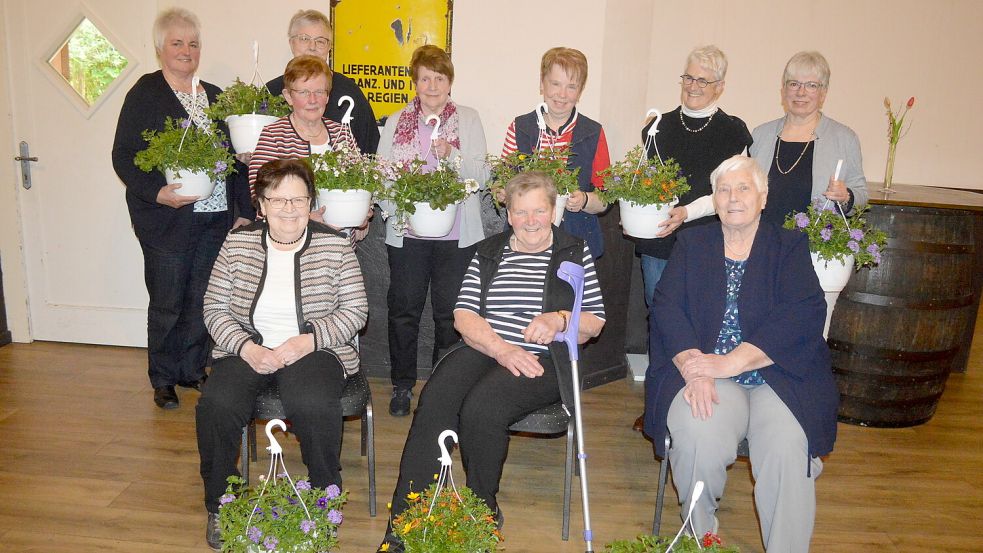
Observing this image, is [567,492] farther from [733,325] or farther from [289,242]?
[289,242]

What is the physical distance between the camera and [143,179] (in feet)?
10.9

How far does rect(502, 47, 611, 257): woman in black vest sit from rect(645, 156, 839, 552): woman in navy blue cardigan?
60cm

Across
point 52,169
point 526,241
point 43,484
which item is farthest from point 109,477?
point 52,169

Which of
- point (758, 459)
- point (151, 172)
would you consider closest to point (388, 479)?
point (758, 459)

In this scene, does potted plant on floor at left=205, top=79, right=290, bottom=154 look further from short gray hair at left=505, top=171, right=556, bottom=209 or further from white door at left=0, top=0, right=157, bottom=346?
white door at left=0, top=0, right=157, bottom=346

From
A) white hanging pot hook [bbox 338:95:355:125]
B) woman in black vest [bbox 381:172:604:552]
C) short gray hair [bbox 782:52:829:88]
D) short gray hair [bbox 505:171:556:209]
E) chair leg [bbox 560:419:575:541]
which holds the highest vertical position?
short gray hair [bbox 782:52:829:88]

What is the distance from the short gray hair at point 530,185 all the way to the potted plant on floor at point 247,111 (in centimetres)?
111

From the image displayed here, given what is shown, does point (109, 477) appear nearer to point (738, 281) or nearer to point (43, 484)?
point (43, 484)

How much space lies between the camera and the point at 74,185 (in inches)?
165

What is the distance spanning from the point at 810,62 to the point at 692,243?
993 millimetres

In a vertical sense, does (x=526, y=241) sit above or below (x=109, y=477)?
above

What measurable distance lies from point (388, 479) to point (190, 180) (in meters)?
1.44

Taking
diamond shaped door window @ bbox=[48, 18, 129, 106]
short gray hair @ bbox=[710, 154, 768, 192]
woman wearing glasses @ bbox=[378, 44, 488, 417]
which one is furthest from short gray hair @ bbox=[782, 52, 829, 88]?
diamond shaped door window @ bbox=[48, 18, 129, 106]

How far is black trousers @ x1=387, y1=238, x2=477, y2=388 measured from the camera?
3.29 m
